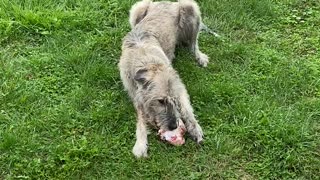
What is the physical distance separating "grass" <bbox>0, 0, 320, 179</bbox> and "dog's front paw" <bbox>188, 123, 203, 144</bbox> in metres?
0.06

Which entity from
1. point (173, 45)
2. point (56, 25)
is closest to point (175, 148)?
point (173, 45)

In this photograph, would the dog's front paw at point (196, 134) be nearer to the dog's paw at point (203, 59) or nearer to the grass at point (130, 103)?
the grass at point (130, 103)

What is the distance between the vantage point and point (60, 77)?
232 inches

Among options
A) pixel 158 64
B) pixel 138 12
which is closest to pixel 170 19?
pixel 138 12

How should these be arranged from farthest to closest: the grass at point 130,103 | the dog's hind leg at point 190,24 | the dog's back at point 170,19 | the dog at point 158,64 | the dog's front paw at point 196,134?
the dog's hind leg at point 190,24 < the dog's back at point 170,19 < the dog's front paw at point 196,134 < the dog at point 158,64 < the grass at point 130,103

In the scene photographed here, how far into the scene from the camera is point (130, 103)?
5566 millimetres

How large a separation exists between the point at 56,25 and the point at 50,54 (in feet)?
1.71

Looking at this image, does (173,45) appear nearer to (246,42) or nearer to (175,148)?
(246,42)

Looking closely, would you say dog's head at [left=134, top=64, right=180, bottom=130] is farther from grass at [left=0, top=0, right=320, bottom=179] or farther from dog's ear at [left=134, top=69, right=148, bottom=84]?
grass at [left=0, top=0, right=320, bottom=179]

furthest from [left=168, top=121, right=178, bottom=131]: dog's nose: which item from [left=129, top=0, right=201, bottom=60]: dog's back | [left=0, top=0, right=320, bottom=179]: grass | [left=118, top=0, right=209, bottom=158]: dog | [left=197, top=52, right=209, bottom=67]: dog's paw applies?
[left=197, top=52, right=209, bottom=67]: dog's paw

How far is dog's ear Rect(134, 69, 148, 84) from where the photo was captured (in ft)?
16.7

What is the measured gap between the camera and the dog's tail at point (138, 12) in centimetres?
642

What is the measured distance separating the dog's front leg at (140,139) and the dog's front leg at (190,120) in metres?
0.38

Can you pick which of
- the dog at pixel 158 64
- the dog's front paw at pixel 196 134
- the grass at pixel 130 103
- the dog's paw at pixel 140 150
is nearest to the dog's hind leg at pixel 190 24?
the dog at pixel 158 64
